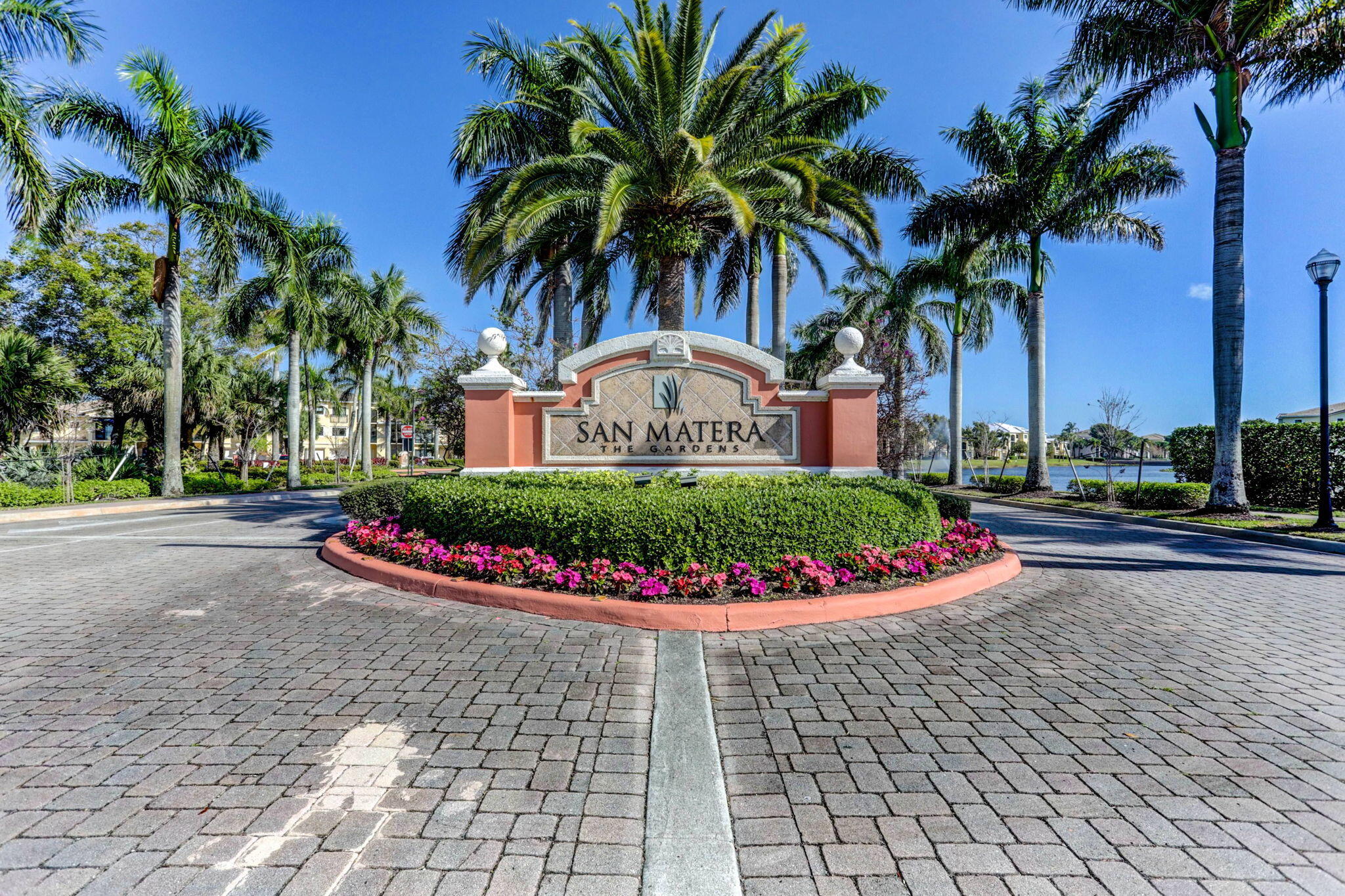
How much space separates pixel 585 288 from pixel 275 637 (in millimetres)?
12136

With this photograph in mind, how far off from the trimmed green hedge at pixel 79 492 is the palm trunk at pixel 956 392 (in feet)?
94.0

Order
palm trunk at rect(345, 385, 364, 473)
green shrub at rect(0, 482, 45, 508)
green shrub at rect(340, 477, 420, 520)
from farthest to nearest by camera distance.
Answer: palm trunk at rect(345, 385, 364, 473) < green shrub at rect(0, 482, 45, 508) < green shrub at rect(340, 477, 420, 520)

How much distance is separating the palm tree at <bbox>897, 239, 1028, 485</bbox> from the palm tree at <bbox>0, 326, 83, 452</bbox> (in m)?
29.2

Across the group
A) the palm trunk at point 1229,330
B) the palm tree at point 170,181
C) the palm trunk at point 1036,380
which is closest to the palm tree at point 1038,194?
the palm trunk at point 1036,380

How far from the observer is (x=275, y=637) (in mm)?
4578

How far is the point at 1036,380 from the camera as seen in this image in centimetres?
1892

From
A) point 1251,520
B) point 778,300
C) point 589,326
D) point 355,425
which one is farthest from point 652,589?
point 355,425

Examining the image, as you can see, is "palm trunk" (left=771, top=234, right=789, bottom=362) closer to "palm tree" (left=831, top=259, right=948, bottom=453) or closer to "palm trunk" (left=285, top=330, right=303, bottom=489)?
"palm tree" (left=831, top=259, right=948, bottom=453)

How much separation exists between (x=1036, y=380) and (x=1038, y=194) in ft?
18.7

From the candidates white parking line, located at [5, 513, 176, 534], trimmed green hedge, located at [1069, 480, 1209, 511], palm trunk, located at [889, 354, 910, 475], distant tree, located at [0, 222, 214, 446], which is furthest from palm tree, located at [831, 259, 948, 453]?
distant tree, located at [0, 222, 214, 446]

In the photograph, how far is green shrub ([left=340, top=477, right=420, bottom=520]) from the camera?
870cm

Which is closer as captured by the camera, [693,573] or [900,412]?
[693,573]

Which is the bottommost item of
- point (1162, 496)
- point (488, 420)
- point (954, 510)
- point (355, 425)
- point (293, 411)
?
point (1162, 496)

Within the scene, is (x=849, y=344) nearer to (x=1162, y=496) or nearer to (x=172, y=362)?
(x=1162, y=496)
